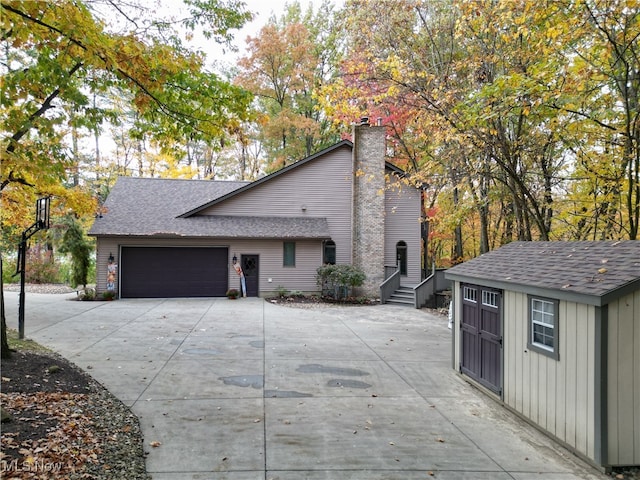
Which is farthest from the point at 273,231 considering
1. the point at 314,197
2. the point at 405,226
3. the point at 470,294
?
the point at 470,294

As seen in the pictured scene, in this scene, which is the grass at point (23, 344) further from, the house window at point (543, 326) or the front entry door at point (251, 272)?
the front entry door at point (251, 272)

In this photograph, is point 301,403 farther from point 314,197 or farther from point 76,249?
point 76,249

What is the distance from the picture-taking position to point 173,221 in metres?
17.9

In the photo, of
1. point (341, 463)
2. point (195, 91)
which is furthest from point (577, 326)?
point (195, 91)

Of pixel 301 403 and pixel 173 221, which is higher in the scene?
pixel 173 221

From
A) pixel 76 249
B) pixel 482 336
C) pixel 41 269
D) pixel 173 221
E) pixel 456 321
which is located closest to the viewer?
pixel 482 336

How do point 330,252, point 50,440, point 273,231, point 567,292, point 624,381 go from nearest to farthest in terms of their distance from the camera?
point 50,440 → point 624,381 → point 567,292 → point 273,231 → point 330,252

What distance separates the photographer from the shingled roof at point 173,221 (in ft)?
55.9

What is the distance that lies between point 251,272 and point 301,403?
12.8 meters

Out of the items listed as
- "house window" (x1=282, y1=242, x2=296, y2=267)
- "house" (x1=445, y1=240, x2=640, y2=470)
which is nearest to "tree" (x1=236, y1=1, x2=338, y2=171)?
"house window" (x1=282, y1=242, x2=296, y2=267)

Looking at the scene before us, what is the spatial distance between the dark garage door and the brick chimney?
20.0 ft

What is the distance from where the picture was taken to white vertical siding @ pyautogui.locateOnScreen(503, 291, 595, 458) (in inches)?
169

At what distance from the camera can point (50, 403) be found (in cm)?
489

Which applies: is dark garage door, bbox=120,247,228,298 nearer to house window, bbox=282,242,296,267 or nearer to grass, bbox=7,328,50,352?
house window, bbox=282,242,296,267
